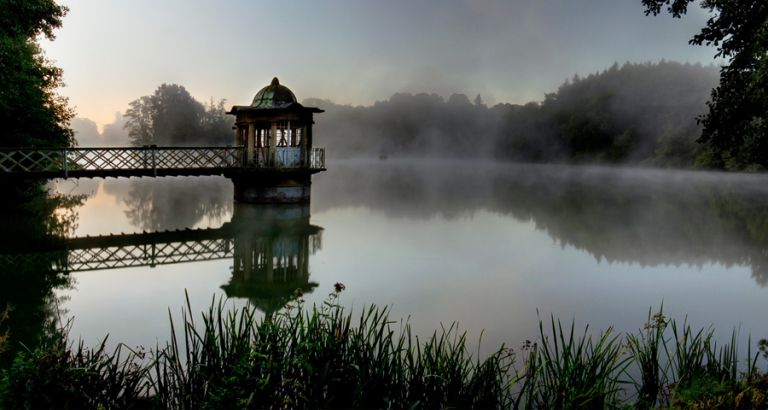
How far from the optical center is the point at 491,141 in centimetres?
10162

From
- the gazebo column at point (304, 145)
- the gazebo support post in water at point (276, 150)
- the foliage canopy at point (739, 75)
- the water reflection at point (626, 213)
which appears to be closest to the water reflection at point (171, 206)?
the gazebo support post in water at point (276, 150)

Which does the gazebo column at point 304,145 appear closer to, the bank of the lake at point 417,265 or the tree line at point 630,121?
the bank of the lake at point 417,265

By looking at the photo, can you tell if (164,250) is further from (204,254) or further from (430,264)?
(430,264)

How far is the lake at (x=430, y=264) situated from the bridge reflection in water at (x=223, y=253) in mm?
64

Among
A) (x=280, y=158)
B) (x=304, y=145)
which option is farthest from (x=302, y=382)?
(x=304, y=145)

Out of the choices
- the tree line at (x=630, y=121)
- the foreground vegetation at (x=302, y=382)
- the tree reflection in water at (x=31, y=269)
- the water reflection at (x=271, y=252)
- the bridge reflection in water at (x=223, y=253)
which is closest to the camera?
the foreground vegetation at (x=302, y=382)

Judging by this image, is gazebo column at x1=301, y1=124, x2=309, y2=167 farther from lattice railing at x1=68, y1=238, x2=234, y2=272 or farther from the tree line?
the tree line

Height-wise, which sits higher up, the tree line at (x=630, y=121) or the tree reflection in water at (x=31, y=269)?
the tree line at (x=630, y=121)

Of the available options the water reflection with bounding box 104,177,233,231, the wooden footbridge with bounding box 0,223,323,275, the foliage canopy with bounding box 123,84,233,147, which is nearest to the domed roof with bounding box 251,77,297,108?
the water reflection with bounding box 104,177,233,231

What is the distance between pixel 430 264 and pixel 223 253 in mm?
5159

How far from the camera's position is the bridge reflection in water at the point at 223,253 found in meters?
8.81

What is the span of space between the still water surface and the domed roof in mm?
4186

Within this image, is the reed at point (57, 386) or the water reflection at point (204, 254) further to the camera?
the water reflection at point (204, 254)

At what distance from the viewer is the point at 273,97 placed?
60.0ft
